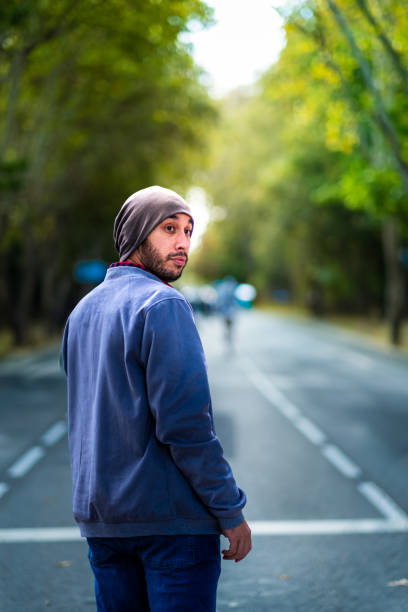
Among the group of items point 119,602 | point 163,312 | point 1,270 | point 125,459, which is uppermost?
point 163,312

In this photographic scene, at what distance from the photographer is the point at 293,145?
120 ft

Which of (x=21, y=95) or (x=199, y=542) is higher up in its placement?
(x=21, y=95)

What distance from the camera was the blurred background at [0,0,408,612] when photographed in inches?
202

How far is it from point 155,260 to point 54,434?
7653 millimetres

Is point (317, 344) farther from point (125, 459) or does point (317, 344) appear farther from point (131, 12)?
point (125, 459)

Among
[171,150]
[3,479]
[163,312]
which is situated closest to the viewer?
[163,312]

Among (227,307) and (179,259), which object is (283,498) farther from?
(227,307)

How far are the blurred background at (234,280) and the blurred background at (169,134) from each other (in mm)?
75

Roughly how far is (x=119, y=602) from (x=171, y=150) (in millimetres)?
24841

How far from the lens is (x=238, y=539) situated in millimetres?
2336

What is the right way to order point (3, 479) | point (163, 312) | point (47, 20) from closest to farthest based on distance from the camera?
point (163, 312) < point (3, 479) < point (47, 20)

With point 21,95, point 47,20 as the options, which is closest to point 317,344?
point 21,95

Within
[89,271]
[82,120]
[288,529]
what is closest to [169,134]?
[82,120]

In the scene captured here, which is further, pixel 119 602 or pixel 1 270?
pixel 1 270
